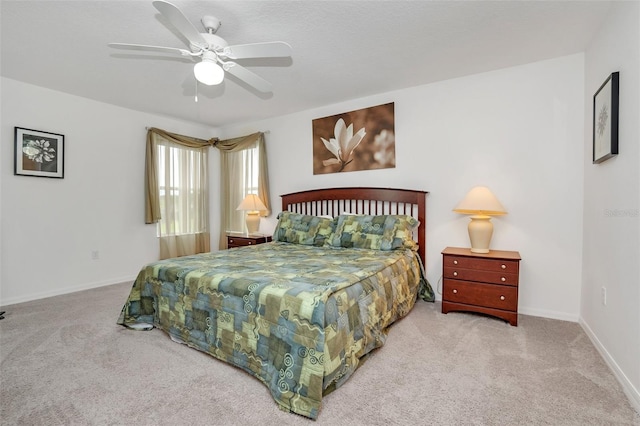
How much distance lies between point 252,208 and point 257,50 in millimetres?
2622

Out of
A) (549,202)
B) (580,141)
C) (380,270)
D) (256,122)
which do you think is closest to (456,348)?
(380,270)

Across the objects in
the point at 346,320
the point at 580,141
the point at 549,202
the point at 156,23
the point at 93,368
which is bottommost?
the point at 93,368

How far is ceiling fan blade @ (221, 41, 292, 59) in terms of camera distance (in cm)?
206

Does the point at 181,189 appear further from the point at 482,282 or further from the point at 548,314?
the point at 548,314

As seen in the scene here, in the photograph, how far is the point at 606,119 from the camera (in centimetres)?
217

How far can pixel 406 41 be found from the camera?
2607 millimetres

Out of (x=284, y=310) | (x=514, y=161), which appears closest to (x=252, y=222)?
(x=284, y=310)

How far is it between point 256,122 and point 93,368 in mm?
3910

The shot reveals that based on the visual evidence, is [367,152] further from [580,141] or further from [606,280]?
[606,280]

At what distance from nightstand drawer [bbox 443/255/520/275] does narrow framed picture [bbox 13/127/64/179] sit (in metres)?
4.56

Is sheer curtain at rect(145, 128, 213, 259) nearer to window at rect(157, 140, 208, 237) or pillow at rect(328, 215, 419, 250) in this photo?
window at rect(157, 140, 208, 237)

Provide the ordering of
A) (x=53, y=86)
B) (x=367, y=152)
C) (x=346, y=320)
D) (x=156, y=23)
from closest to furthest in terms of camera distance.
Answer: (x=346, y=320) → (x=156, y=23) → (x=53, y=86) → (x=367, y=152)

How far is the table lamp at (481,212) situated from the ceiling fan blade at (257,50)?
2.06m

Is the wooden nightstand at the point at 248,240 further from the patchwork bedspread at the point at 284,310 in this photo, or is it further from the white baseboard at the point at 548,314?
the white baseboard at the point at 548,314
